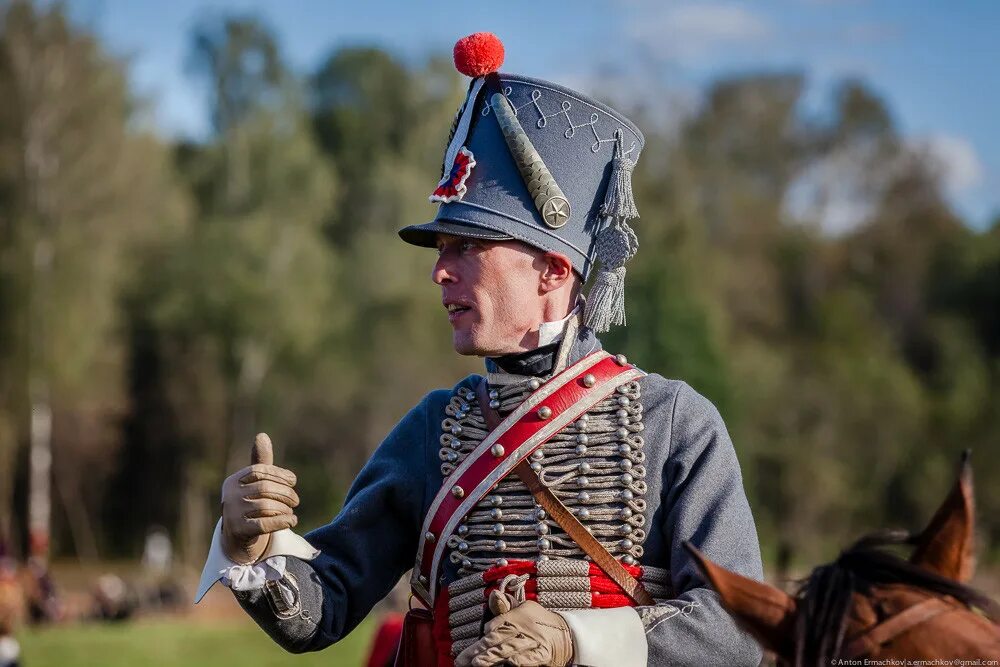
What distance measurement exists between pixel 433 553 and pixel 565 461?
0.46 m

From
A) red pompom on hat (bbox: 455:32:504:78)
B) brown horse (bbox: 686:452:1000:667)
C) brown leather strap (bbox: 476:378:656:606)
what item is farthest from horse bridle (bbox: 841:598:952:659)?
red pompom on hat (bbox: 455:32:504:78)

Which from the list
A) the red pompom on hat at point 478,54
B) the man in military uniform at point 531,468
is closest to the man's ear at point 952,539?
the man in military uniform at point 531,468

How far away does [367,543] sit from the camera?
4.21m

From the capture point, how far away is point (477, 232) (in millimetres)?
4086

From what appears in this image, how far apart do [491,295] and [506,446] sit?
16.8 inches

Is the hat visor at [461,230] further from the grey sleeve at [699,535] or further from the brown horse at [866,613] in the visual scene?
the brown horse at [866,613]

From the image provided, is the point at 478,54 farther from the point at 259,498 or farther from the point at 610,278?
the point at 259,498

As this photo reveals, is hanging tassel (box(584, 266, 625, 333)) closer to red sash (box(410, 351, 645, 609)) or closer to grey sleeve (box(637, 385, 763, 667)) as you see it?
red sash (box(410, 351, 645, 609))

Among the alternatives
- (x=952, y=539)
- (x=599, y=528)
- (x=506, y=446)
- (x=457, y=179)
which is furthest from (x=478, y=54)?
(x=952, y=539)

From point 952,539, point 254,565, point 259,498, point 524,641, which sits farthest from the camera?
point 254,565

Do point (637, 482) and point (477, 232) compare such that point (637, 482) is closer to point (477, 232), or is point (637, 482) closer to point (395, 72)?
point (477, 232)

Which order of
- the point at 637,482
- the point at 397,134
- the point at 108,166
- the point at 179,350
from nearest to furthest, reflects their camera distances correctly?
1. the point at 637,482
2. the point at 108,166
3. the point at 179,350
4. the point at 397,134

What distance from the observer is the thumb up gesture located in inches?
146

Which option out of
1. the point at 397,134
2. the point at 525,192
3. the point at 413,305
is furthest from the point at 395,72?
the point at 525,192
